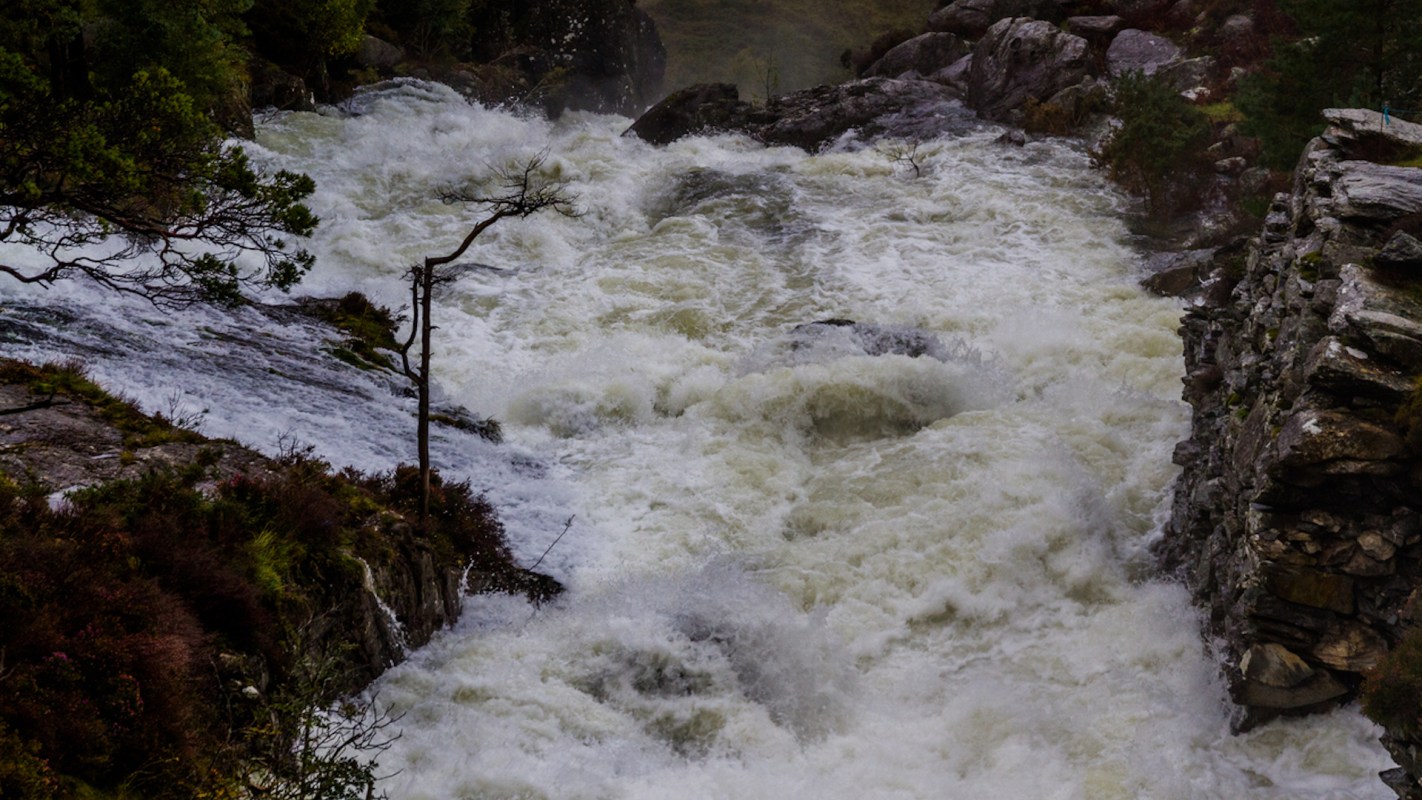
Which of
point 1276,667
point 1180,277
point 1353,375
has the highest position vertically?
point 1180,277

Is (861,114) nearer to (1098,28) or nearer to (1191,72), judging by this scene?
(1098,28)

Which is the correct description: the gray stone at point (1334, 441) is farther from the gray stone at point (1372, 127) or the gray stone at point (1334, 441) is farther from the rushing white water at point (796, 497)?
the gray stone at point (1372, 127)

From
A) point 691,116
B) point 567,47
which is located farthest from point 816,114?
point 567,47

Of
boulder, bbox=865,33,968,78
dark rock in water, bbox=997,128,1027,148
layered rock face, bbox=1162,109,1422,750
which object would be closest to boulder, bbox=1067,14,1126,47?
boulder, bbox=865,33,968,78

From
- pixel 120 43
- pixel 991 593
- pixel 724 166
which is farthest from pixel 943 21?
pixel 991 593

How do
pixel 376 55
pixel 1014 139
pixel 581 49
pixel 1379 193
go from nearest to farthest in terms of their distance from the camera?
1. pixel 1379 193
2. pixel 1014 139
3. pixel 376 55
4. pixel 581 49

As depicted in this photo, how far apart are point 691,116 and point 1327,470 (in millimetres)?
Answer: 27884

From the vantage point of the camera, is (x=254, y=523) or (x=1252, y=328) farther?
(x=1252, y=328)

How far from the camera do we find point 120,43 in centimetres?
1861

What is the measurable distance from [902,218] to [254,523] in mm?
18438

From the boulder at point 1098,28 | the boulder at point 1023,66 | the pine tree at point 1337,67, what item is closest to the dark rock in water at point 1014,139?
the boulder at point 1023,66

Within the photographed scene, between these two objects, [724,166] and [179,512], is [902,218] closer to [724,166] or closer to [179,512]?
[724,166]

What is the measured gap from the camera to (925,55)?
37469 millimetres

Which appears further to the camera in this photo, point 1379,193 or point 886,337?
point 886,337
